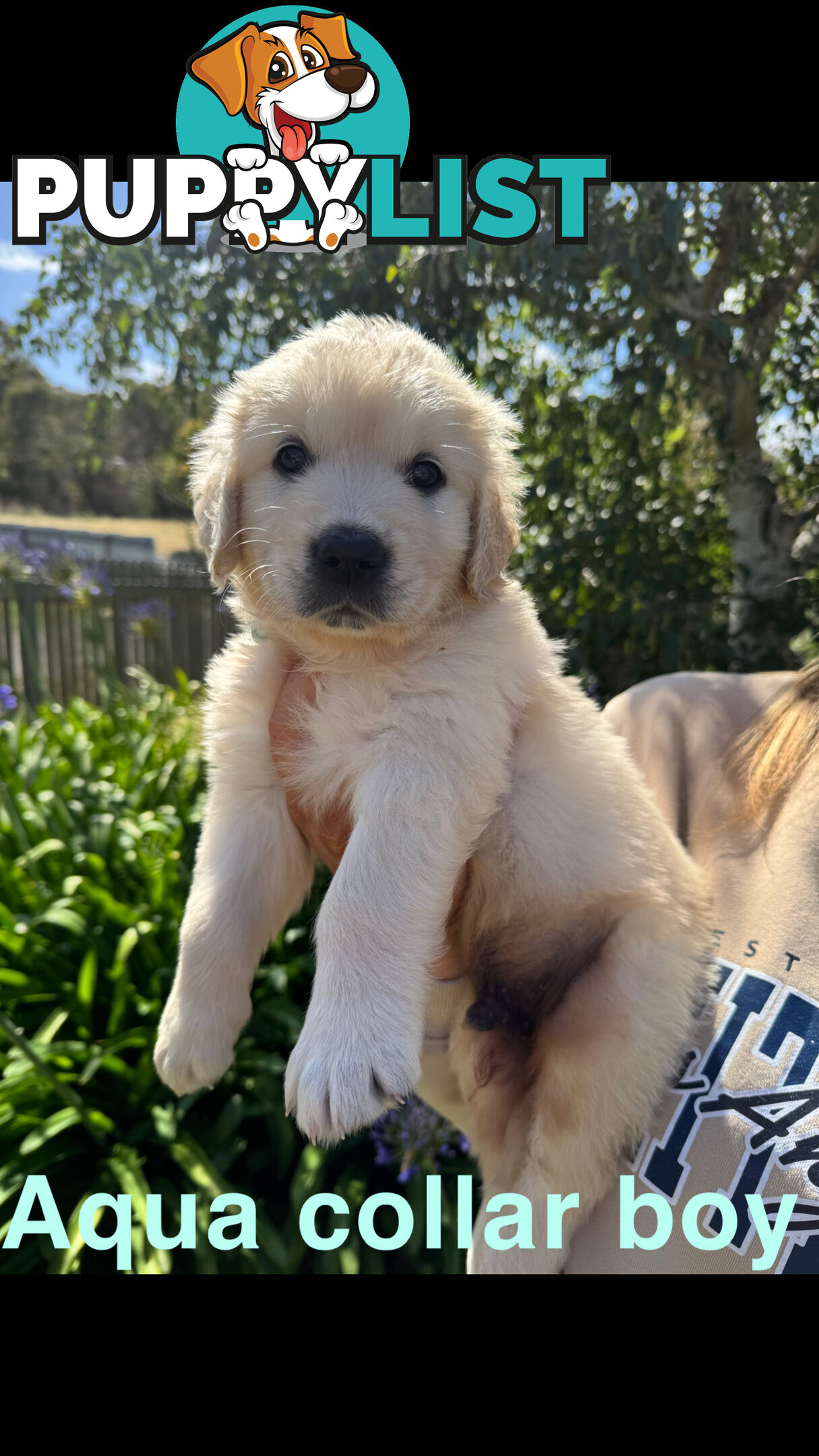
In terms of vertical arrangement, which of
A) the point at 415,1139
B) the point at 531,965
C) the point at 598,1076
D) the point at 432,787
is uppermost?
the point at 432,787

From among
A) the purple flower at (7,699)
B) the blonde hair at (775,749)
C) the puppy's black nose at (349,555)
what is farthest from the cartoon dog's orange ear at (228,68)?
the purple flower at (7,699)

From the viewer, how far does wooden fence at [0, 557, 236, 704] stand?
9391 mm

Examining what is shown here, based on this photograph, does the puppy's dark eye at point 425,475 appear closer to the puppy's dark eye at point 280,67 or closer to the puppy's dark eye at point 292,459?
the puppy's dark eye at point 292,459

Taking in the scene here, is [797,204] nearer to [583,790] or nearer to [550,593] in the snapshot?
[550,593]

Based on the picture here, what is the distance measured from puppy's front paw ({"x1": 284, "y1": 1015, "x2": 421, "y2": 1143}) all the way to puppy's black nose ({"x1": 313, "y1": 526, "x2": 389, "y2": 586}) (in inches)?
30.6

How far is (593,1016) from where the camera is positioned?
5.90ft

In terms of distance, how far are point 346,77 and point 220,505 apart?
45.2 inches

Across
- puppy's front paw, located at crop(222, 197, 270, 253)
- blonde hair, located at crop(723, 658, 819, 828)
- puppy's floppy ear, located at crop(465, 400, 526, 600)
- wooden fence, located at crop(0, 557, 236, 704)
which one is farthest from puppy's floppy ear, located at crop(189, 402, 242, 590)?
wooden fence, located at crop(0, 557, 236, 704)

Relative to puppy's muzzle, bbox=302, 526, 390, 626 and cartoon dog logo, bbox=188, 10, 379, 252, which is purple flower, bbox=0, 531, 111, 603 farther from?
puppy's muzzle, bbox=302, 526, 390, 626

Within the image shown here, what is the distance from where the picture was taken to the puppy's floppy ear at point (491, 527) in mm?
1829

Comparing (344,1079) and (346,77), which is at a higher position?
(346,77)

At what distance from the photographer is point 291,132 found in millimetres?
2150

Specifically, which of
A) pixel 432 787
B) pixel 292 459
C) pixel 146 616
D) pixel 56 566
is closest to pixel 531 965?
pixel 432 787

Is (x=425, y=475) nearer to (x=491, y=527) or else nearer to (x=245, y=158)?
(x=491, y=527)
